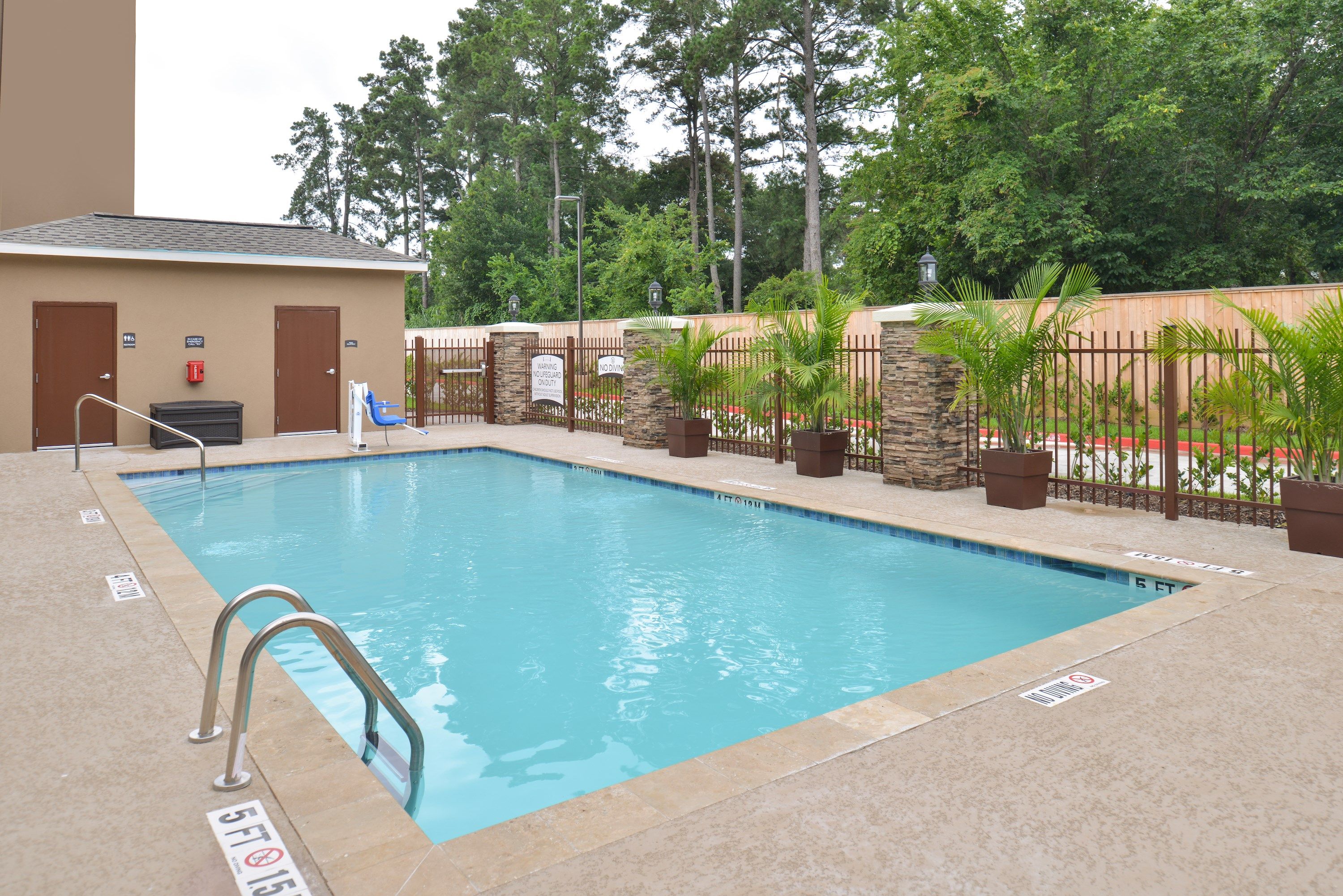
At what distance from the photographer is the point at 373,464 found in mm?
12156

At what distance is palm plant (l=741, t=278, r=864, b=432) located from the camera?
31.1 feet

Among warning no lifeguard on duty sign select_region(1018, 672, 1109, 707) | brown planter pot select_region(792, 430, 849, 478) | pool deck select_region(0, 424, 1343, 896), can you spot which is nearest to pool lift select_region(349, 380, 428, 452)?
brown planter pot select_region(792, 430, 849, 478)

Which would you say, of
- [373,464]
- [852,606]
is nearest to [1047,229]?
[373,464]

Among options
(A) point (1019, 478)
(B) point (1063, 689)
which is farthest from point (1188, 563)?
(B) point (1063, 689)

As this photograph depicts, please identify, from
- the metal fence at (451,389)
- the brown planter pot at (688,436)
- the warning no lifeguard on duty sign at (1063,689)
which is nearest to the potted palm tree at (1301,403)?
the warning no lifeguard on duty sign at (1063,689)

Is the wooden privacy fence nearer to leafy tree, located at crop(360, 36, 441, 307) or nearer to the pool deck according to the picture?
the pool deck

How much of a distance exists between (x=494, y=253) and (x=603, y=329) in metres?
11.8

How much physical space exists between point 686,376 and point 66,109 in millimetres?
14734

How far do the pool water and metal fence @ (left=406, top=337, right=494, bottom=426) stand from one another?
680 centimetres

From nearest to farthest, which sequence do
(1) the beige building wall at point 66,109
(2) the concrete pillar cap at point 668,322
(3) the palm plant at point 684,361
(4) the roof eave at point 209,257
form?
(3) the palm plant at point 684,361
(2) the concrete pillar cap at point 668,322
(4) the roof eave at point 209,257
(1) the beige building wall at point 66,109

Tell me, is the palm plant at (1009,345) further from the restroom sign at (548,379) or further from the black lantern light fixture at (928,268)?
the restroom sign at (548,379)

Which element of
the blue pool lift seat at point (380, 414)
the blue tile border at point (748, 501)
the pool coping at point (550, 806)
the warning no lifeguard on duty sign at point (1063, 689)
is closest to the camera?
the pool coping at point (550, 806)

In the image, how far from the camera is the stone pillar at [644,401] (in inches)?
501

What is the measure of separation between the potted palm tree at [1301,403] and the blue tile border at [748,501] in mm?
1362
